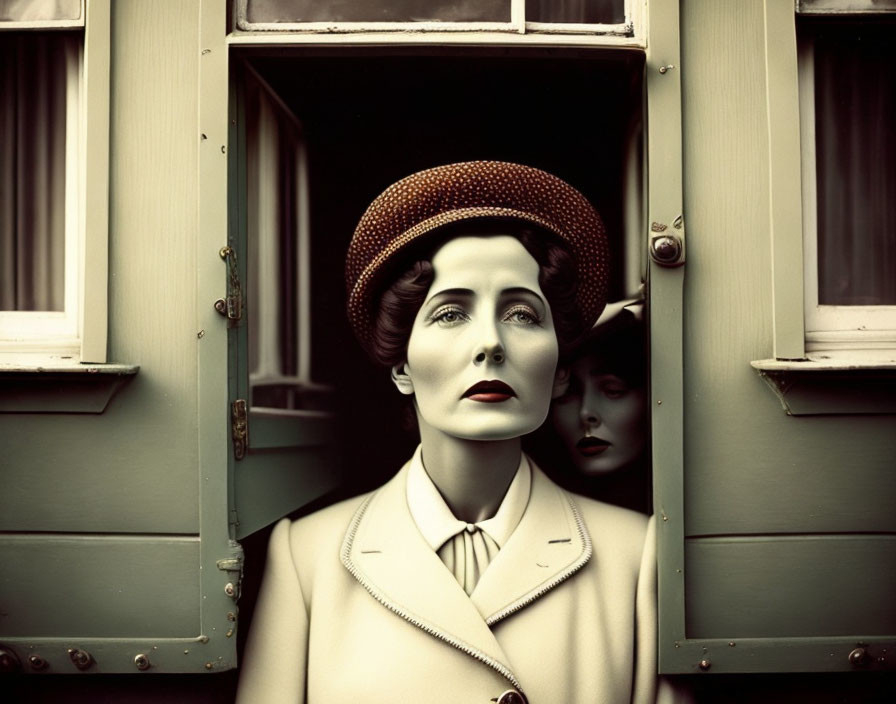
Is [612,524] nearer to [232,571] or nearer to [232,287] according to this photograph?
[232,571]

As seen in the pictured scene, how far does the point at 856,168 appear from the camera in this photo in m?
2.45

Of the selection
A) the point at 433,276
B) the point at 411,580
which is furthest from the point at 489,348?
the point at 411,580

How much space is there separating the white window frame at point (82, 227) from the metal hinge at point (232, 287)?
317 mm

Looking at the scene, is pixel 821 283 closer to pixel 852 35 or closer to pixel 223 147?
pixel 852 35

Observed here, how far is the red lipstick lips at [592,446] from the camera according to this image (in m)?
2.75

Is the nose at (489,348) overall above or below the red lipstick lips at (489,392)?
above

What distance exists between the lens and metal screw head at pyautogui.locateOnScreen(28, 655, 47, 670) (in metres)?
2.26

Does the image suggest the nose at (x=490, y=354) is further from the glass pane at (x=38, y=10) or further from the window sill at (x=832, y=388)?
the glass pane at (x=38, y=10)

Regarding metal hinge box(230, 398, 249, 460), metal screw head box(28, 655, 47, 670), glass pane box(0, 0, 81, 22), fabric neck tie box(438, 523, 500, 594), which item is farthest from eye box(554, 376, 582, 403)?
glass pane box(0, 0, 81, 22)

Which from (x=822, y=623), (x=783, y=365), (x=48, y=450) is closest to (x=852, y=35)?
(x=783, y=365)

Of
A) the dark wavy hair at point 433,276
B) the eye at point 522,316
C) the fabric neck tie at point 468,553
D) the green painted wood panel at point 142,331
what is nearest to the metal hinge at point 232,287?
the green painted wood panel at point 142,331

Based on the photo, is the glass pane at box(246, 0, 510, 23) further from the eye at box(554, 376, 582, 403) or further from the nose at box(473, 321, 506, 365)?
the eye at box(554, 376, 582, 403)

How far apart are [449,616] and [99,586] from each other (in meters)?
0.91

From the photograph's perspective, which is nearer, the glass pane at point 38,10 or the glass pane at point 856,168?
the glass pane at point 38,10
